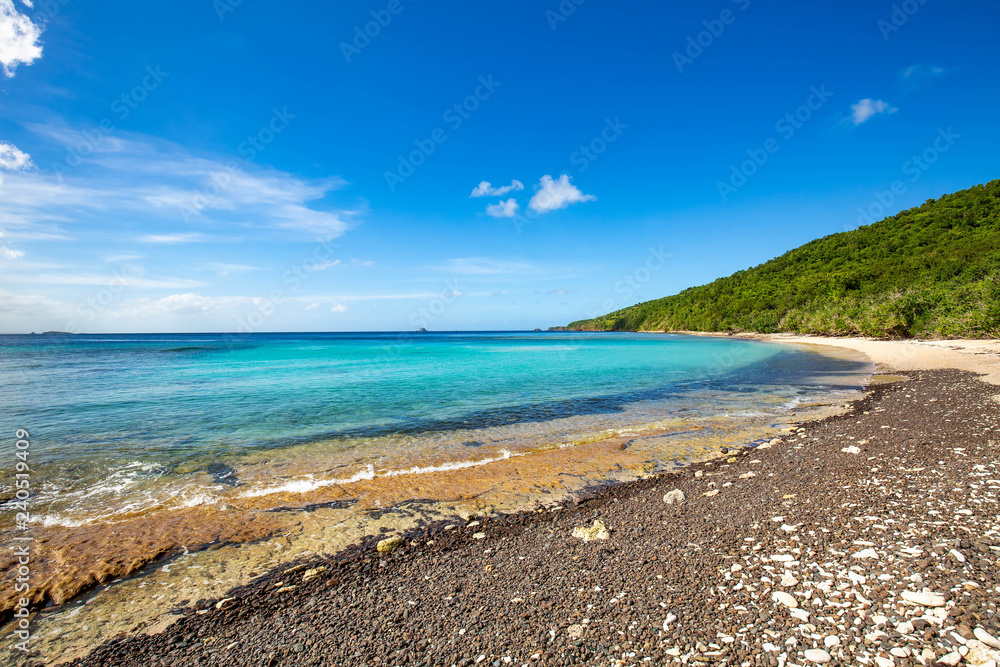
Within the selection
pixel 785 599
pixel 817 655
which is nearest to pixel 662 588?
pixel 785 599

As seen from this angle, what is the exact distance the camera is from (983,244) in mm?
57906

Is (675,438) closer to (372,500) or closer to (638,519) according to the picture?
(638,519)

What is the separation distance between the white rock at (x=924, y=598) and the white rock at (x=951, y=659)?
0.67 m

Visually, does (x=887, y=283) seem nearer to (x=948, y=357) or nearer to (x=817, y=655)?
(x=948, y=357)

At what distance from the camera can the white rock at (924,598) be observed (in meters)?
3.54

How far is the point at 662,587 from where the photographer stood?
14.2 ft

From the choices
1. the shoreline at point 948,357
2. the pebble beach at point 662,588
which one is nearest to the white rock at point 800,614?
the pebble beach at point 662,588

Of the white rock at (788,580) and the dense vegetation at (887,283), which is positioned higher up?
the dense vegetation at (887,283)

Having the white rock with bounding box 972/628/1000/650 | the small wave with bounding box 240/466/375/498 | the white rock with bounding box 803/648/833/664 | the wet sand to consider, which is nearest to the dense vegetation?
the wet sand

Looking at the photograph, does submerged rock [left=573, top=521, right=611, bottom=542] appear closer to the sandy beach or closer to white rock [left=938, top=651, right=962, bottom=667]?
the sandy beach

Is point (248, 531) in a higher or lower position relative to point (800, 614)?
lower

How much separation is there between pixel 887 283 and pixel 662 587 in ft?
282

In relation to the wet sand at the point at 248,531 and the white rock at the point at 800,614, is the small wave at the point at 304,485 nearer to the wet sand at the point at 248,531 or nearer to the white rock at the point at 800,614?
the wet sand at the point at 248,531

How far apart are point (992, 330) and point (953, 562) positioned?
44.7 metres
